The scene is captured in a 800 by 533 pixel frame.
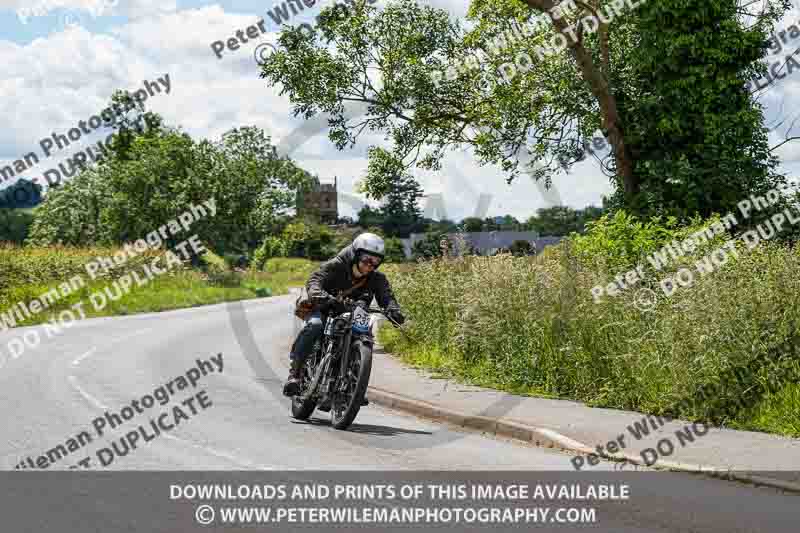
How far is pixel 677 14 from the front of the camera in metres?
20.6

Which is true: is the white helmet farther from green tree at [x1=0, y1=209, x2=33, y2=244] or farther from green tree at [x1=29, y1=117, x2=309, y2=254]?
green tree at [x1=0, y1=209, x2=33, y2=244]

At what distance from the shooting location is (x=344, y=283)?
10977 millimetres

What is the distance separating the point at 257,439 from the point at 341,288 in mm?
2011

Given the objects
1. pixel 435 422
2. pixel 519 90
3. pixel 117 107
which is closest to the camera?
pixel 435 422

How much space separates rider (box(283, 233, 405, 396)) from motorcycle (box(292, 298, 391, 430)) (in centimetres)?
13

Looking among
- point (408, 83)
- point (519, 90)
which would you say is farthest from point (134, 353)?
point (519, 90)

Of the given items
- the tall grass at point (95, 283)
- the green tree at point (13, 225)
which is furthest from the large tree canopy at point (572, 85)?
the green tree at point (13, 225)

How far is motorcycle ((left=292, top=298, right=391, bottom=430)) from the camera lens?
1021cm

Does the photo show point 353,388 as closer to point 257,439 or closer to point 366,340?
point 366,340

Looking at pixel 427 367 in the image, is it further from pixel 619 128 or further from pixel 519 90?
pixel 519 90

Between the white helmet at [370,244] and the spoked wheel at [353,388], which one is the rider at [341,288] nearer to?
the white helmet at [370,244]

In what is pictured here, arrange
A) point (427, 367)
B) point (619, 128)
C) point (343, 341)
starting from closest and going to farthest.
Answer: point (343, 341) → point (427, 367) → point (619, 128)

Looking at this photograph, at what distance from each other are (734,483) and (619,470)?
0.99 metres

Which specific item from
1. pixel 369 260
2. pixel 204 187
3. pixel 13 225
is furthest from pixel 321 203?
pixel 369 260
